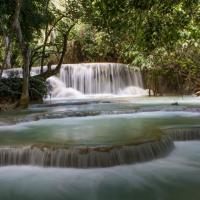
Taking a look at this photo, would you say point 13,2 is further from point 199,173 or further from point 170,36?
point 199,173

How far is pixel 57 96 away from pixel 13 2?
399 inches

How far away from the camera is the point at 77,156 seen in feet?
22.4

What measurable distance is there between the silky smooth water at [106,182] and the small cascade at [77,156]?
0.40 feet

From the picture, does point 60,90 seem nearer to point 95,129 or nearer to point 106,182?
point 95,129

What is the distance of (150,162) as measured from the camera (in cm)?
723

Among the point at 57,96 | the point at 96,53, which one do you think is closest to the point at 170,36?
the point at 57,96

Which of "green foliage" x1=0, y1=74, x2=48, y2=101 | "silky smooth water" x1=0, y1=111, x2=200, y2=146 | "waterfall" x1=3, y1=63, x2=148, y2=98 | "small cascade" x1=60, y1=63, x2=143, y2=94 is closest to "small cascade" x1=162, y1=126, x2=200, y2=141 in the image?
"silky smooth water" x1=0, y1=111, x2=200, y2=146

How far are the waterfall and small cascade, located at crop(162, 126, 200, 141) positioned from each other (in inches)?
653

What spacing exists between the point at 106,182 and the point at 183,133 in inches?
126

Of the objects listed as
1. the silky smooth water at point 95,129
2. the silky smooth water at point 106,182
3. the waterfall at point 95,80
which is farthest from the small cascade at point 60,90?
the silky smooth water at point 106,182

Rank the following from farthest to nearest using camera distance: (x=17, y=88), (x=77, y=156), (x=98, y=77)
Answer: (x=98, y=77)
(x=17, y=88)
(x=77, y=156)

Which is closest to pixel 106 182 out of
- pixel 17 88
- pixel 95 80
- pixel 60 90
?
pixel 17 88

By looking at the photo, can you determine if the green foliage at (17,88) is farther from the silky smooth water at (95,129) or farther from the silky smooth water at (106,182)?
the silky smooth water at (106,182)

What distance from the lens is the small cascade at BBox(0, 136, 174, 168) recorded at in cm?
682
